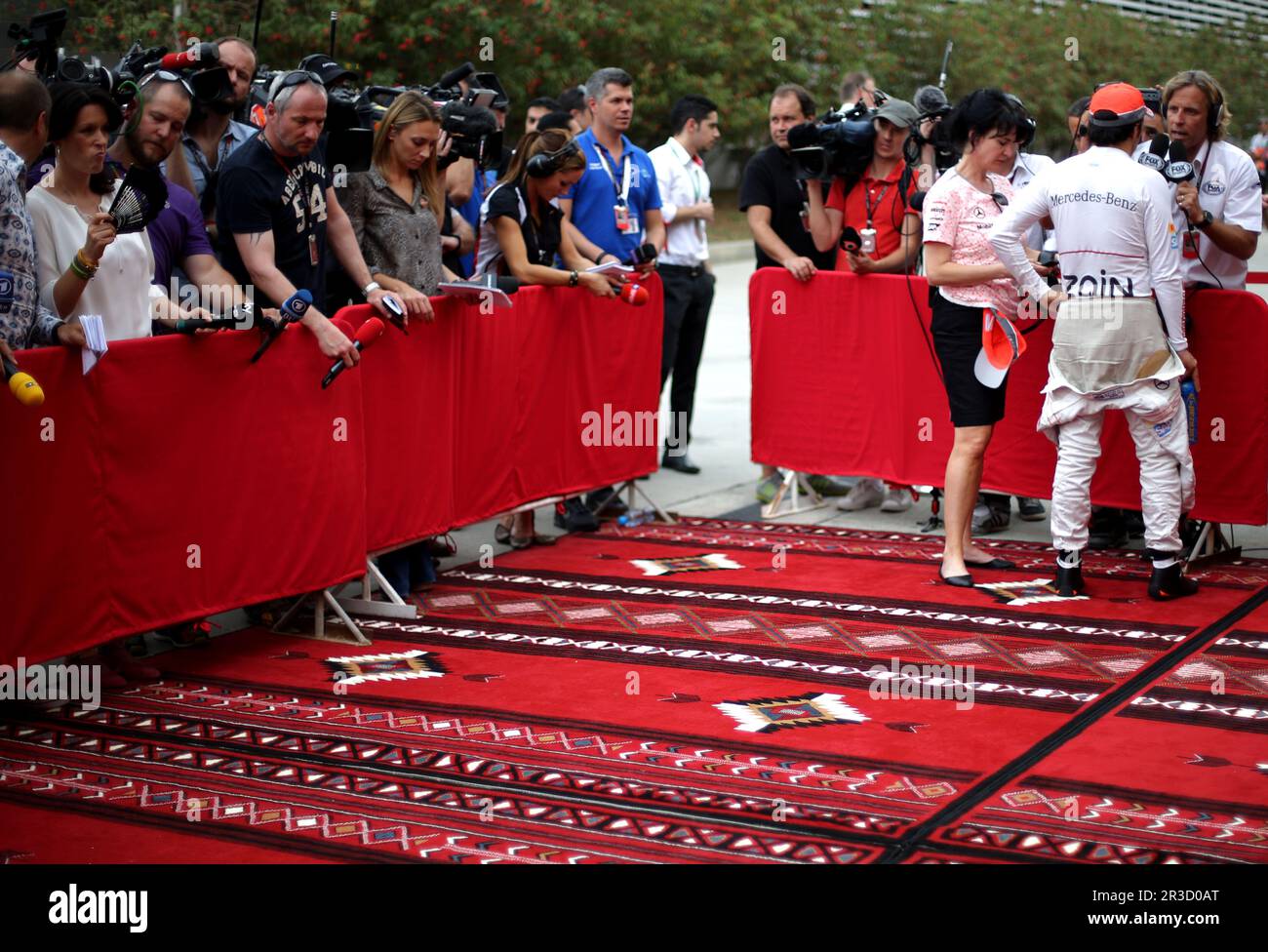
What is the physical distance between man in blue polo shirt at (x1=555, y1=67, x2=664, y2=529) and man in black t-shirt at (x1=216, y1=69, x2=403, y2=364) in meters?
2.36

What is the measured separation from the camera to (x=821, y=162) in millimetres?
8906

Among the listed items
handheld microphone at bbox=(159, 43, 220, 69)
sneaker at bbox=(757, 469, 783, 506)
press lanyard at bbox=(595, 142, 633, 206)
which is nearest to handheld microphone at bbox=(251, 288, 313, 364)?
handheld microphone at bbox=(159, 43, 220, 69)

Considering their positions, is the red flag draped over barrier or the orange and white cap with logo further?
the orange and white cap with logo

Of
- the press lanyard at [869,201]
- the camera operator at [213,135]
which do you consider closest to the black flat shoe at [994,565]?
the press lanyard at [869,201]

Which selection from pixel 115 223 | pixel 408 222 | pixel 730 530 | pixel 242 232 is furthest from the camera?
pixel 730 530

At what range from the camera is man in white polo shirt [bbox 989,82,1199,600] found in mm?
6859

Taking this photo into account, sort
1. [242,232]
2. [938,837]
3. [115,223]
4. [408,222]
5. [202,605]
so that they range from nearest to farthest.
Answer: [938,837] → [115,223] → [202,605] → [242,232] → [408,222]

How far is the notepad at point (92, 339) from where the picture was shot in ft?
18.2

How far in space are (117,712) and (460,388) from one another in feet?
8.27

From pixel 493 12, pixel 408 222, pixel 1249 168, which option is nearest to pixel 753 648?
pixel 408 222

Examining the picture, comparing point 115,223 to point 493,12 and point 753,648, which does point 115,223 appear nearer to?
point 753,648

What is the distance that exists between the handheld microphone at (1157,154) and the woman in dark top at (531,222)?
2675mm

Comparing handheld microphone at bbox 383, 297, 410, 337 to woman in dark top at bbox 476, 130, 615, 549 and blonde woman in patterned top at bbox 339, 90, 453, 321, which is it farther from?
woman in dark top at bbox 476, 130, 615, 549

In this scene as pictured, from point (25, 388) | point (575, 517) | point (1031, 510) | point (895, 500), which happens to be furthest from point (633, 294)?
point (25, 388)
